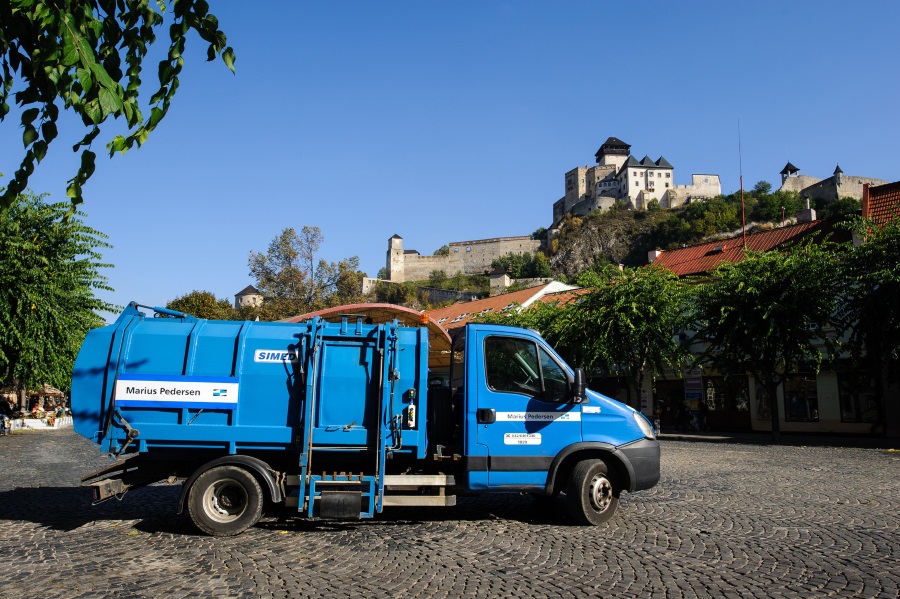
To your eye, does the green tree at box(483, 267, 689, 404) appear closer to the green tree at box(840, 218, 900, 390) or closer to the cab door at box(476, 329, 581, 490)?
the green tree at box(840, 218, 900, 390)

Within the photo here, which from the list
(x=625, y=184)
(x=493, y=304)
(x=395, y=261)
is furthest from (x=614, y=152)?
(x=493, y=304)

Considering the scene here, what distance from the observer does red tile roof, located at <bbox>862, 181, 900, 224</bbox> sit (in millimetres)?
28422

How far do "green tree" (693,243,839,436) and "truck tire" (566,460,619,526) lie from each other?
56.0ft

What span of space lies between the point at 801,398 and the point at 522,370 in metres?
26.1

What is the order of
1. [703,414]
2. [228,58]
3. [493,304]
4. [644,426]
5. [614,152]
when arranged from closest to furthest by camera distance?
[228,58] → [644,426] → [703,414] → [493,304] → [614,152]

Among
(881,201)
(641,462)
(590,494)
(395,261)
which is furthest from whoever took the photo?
(395,261)

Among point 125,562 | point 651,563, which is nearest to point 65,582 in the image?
point 125,562

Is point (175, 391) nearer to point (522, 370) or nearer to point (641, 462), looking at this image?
point (522, 370)

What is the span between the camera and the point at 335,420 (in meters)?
8.10

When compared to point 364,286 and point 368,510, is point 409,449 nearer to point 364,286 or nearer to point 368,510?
point 368,510

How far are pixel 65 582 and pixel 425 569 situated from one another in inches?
121

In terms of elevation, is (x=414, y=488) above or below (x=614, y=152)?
below

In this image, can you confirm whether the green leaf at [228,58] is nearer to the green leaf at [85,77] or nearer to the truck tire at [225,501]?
the green leaf at [85,77]

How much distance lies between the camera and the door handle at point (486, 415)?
27.2 feet
